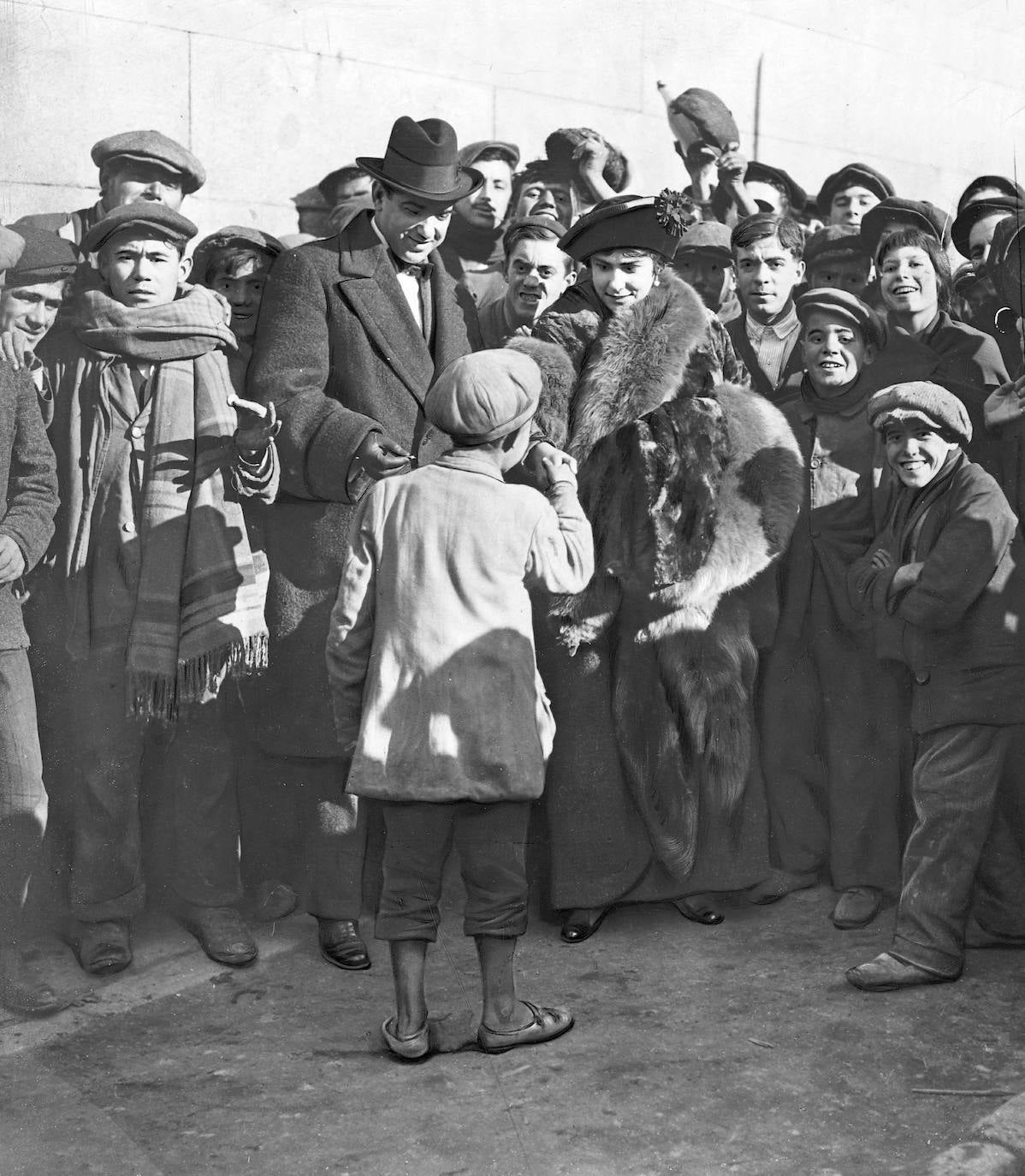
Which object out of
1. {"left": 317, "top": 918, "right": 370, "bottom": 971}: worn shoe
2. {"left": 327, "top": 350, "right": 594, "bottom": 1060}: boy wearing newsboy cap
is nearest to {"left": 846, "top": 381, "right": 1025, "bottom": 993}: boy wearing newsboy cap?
{"left": 327, "top": 350, "right": 594, "bottom": 1060}: boy wearing newsboy cap

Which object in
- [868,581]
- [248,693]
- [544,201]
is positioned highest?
[544,201]

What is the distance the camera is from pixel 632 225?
486 cm

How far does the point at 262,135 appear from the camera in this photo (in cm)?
489

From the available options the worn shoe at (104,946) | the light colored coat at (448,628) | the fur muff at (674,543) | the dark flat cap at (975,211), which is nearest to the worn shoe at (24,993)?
the worn shoe at (104,946)

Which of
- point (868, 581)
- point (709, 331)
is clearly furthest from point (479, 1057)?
point (709, 331)

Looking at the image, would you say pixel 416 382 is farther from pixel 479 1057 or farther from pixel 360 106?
pixel 479 1057

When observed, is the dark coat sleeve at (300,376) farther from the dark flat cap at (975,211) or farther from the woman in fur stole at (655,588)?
the dark flat cap at (975,211)

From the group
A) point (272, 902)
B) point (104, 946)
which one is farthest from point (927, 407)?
point (104, 946)

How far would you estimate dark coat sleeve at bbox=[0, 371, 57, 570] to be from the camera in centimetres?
459

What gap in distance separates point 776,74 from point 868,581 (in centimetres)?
159

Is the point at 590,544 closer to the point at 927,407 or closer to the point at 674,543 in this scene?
the point at 674,543

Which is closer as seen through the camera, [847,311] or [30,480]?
[30,480]

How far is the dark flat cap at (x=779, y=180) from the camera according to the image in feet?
17.3

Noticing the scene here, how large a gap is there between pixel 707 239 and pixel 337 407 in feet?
5.06
